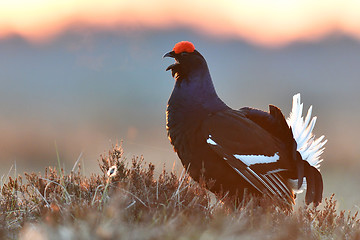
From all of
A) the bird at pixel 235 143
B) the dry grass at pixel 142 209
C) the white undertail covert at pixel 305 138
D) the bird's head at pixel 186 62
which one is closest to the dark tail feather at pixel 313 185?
the bird at pixel 235 143

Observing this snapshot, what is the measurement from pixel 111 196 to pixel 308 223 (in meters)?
1.74

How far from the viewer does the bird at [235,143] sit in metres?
5.68

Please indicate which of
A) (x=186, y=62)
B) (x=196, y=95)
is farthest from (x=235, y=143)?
(x=186, y=62)

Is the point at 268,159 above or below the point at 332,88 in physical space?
below

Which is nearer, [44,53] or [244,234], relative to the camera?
[244,234]

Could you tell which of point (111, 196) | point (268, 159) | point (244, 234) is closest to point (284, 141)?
point (268, 159)

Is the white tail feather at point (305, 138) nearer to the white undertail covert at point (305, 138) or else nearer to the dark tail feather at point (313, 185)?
the white undertail covert at point (305, 138)

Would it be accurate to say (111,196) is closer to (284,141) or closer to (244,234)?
(244,234)

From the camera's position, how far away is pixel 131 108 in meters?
42.8

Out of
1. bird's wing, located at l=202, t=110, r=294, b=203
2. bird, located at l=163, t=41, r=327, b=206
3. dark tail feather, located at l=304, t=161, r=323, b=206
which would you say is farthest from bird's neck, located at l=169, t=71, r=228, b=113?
dark tail feather, located at l=304, t=161, r=323, b=206

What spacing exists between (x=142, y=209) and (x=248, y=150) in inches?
63.0

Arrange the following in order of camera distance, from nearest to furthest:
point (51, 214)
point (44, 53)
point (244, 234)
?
point (244, 234) → point (51, 214) → point (44, 53)

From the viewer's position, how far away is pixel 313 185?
5.96m

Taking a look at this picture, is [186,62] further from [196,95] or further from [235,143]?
[235,143]
